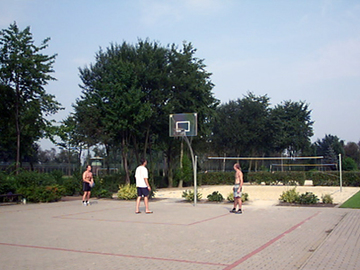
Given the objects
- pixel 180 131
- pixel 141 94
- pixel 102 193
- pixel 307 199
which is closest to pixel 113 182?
pixel 141 94

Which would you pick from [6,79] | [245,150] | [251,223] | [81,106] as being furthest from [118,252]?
[245,150]

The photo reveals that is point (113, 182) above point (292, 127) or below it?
below

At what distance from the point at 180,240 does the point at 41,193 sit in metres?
Answer: 12.2

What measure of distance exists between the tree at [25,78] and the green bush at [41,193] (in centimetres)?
734

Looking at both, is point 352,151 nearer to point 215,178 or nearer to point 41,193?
point 215,178

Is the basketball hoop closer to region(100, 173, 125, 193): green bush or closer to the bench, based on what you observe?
region(100, 173, 125, 193): green bush

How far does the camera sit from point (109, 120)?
29.9m

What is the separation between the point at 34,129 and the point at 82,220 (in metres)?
16.7

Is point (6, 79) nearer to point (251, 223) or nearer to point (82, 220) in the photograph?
point (82, 220)

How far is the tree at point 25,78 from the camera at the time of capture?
26484 mm

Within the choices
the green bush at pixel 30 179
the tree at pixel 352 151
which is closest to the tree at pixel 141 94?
the green bush at pixel 30 179

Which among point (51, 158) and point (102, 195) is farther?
point (51, 158)

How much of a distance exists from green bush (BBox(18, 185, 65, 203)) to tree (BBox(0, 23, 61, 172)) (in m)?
7.34

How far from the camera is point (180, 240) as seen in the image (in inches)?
383
